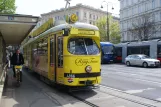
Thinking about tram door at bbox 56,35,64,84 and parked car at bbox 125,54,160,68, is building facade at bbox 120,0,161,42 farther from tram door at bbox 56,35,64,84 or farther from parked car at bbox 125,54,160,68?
tram door at bbox 56,35,64,84

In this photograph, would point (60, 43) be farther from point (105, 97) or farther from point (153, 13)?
point (153, 13)

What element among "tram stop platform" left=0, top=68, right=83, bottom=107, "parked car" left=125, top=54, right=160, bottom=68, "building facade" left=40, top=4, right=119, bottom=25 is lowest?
"tram stop platform" left=0, top=68, right=83, bottom=107

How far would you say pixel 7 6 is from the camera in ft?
130

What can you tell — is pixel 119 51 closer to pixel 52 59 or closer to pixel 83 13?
pixel 52 59

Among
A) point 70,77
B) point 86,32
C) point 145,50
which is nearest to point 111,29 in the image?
point 145,50

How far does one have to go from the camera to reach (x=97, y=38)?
11.3 metres

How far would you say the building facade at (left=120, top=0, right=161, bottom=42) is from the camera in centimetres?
5962

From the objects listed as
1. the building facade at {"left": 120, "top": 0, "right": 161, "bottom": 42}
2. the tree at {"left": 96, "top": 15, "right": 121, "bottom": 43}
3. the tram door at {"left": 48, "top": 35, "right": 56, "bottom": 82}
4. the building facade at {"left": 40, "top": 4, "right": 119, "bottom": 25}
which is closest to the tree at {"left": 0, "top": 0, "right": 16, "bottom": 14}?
the building facade at {"left": 120, "top": 0, "right": 161, "bottom": 42}

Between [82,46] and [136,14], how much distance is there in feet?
204

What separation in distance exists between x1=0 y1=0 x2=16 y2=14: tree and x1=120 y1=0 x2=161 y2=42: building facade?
90.1ft

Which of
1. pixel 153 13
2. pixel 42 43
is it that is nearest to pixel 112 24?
pixel 153 13

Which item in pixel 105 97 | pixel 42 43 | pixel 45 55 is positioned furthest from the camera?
pixel 42 43

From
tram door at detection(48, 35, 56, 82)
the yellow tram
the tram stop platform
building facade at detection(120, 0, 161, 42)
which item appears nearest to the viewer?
the tram stop platform

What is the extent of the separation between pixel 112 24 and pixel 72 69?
63.6m
